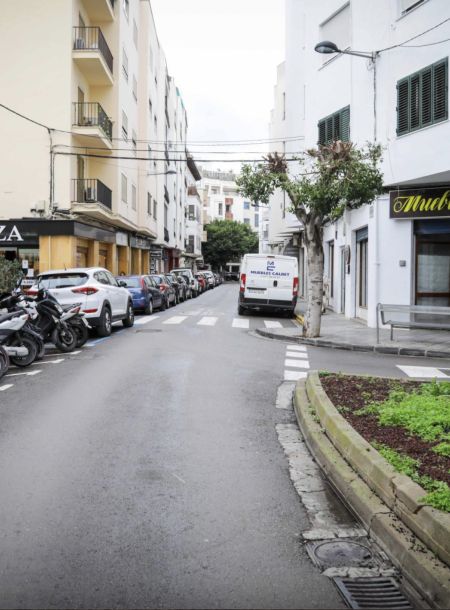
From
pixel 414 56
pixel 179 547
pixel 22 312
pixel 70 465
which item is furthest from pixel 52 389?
pixel 414 56

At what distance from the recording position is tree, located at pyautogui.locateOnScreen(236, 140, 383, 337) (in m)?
13.8

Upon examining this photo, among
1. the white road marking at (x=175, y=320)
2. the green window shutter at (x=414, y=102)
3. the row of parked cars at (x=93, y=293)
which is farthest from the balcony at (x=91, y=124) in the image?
the green window shutter at (x=414, y=102)

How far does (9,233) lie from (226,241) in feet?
228

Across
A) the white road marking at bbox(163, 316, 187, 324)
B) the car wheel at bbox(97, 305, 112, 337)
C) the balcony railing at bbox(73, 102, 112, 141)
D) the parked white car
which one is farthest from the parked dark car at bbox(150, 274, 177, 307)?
→ the parked white car

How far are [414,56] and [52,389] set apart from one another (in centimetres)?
1280

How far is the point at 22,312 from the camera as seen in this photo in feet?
34.5

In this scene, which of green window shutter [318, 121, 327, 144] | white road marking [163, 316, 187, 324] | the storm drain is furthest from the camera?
green window shutter [318, 121, 327, 144]

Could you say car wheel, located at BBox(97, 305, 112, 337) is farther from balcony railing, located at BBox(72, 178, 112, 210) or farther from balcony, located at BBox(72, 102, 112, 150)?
balcony, located at BBox(72, 102, 112, 150)

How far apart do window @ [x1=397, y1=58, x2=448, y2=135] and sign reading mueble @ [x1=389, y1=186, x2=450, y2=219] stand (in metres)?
1.68

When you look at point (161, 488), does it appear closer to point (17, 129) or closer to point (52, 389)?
point (52, 389)

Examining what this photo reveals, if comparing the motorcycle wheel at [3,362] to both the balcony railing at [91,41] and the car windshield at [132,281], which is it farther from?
the balcony railing at [91,41]

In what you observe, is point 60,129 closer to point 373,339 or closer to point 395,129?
point 395,129

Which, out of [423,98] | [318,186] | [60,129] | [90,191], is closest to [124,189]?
[90,191]

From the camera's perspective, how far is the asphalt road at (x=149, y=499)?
309 centimetres
